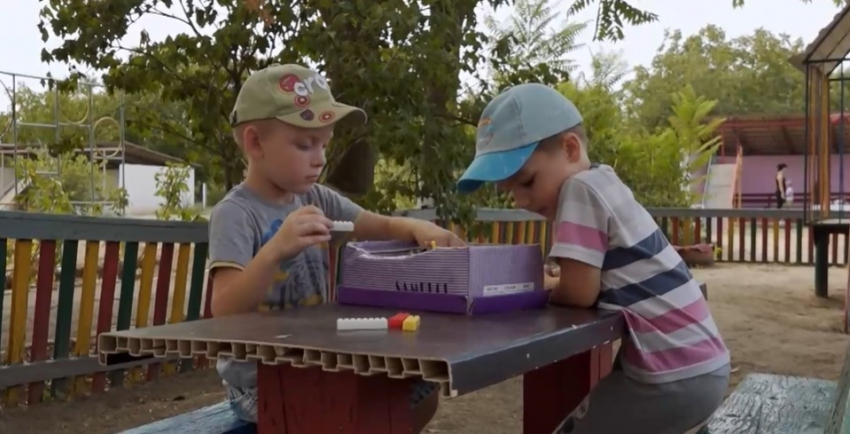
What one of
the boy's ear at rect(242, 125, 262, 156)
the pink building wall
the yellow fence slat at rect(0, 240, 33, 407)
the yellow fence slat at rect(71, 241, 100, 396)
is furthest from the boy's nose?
→ the pink building wall

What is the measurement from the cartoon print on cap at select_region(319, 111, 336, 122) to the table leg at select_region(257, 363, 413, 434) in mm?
738

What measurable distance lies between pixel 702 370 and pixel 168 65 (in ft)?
13.6

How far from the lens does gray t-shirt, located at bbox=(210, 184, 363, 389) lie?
2121mm

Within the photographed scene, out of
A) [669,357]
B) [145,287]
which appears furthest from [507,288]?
[145,287]

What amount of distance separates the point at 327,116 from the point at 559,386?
3.06ft

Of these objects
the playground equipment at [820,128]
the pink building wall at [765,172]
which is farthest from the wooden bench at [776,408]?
the pink building wall at [765,172]

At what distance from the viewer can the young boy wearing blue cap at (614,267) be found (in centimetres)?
196

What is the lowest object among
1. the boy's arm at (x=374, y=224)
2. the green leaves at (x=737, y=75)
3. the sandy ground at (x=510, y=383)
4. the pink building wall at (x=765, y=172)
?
the sandy ground at (x=510, y=383)

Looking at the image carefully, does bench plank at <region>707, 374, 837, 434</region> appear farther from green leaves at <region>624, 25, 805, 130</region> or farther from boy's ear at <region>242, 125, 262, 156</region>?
green leaves at <region>624, 25, 805, 130</region>

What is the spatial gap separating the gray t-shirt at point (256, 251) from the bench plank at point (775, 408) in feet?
3.67

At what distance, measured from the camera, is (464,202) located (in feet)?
19.7

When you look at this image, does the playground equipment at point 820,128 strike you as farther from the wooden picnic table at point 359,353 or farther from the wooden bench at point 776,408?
the wooden picnic table at point 359,353

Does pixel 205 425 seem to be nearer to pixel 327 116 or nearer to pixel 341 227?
pixel 341 227

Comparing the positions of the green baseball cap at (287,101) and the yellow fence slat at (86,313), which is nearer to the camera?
the green baseball cap at (287,101)
